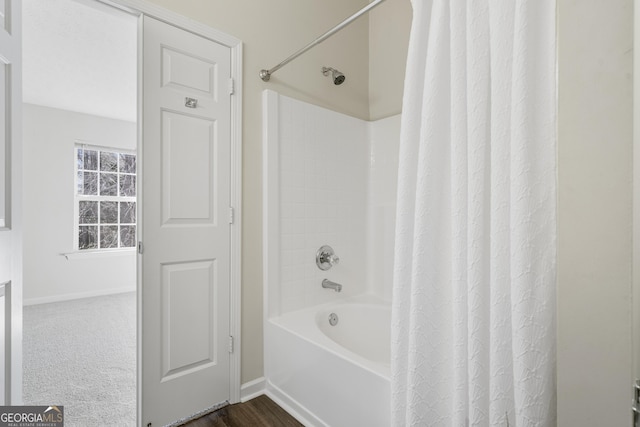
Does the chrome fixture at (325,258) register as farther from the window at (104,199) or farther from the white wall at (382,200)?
the window at (104,199)

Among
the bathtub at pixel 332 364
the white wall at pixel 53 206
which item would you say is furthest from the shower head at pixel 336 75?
the white wall at pixel 53 206

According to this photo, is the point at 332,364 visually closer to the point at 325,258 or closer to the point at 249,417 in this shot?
the point at 249,417

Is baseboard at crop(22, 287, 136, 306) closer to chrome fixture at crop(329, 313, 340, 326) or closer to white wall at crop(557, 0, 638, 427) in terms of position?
chrome fixture at crop(329, 313, 340, 326)

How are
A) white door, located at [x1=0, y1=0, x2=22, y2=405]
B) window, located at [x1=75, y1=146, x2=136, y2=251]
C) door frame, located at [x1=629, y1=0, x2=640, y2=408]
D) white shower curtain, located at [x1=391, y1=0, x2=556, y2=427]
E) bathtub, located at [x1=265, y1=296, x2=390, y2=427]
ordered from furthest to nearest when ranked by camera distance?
window, located at [x1=75, y1=146, x2=136, y2=251]
bathtub, located at [x1=265, y1=296, x2=390, y2=427]
white door, located at [x1=0, y1=0, x2=22, y2=405]
white shower curtain, located at [x1=391, y1=0, x2=556, y2=427]
door frame, located at [x1=629, y1=0, x2=640, y2=408]

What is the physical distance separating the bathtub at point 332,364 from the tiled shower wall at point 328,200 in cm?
16

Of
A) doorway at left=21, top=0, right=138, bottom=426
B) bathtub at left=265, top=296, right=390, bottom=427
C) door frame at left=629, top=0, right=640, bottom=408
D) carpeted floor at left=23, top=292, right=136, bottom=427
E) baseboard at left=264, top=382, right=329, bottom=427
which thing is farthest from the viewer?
doorway at left=21, top=0, right=138, bottom=426

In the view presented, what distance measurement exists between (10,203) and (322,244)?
1.57 meters

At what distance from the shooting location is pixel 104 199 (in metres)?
4.32

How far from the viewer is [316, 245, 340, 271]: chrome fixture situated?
2104 mm

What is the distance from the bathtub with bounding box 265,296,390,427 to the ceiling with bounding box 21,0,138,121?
1.81 meters

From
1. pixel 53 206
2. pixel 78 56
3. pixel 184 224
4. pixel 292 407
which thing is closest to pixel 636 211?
pixel 184 224

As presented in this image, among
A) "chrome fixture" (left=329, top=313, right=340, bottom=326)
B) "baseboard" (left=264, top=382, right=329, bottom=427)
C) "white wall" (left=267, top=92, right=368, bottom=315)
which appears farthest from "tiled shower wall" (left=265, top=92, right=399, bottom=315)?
"baseboard" (left=264, top=382, right=329, bottom=427)

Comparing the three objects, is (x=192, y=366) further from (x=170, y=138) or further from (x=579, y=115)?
(x=579, y=115)

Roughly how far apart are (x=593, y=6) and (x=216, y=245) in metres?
1.65
